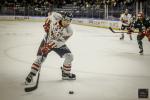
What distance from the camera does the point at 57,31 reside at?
6184mm

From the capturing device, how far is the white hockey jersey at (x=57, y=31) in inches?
241

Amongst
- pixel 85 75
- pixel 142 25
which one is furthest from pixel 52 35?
pixel 142 25

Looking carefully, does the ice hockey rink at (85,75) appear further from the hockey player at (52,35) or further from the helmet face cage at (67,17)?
the helmet face cage at (67,17)

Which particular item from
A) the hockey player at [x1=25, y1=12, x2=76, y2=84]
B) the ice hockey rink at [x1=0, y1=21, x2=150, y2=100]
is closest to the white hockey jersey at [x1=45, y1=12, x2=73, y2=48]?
the hockey player at [x1=25, y1=12, x2=76, y2=84]

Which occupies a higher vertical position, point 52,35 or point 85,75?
point 52,35

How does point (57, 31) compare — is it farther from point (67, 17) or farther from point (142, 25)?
point (142, 25)

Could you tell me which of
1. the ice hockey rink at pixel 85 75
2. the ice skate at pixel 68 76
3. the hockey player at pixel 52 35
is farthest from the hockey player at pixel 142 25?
the hockey player at pixel 52 35

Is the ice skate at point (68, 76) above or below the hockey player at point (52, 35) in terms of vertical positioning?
below

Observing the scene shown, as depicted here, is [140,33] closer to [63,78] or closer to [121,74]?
[121,74]

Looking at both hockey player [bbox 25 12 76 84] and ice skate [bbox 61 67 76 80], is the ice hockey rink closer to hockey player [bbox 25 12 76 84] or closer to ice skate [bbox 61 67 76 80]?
ice skate [bbox 61 67 76 80]

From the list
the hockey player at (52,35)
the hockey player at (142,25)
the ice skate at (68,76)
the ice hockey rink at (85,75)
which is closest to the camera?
the ice hockey rink at (85,75)

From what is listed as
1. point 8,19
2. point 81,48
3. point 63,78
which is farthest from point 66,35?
point 8,19

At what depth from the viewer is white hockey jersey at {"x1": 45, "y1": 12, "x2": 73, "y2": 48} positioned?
6.12 meters

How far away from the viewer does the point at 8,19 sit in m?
25.6
